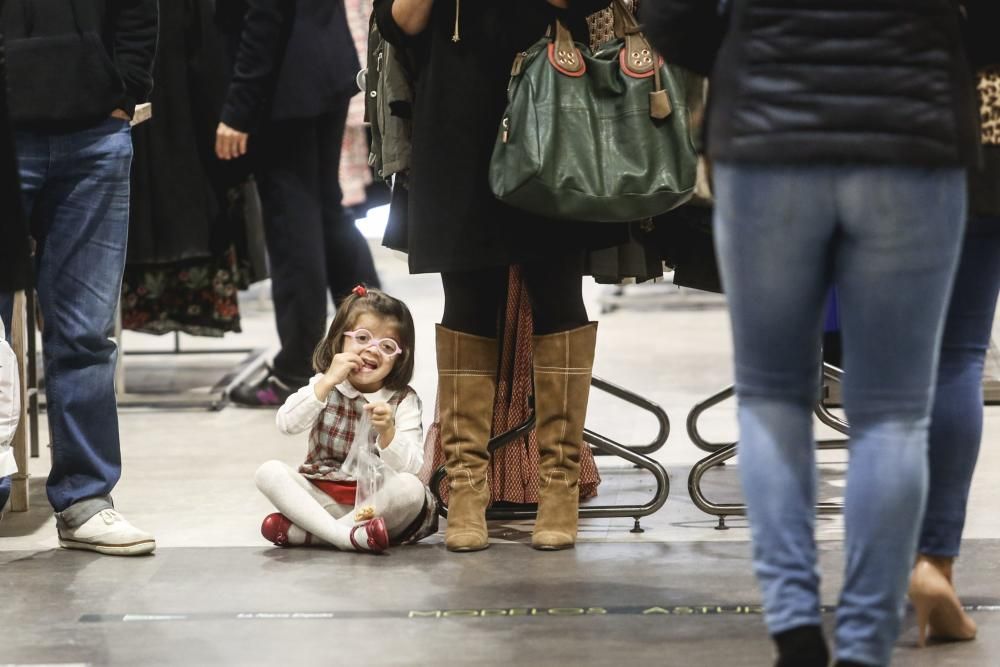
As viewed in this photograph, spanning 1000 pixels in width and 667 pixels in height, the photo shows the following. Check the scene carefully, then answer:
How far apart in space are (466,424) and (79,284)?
2.82ft

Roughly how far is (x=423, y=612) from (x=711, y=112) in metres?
1.19

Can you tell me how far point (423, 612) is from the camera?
305 centimetres

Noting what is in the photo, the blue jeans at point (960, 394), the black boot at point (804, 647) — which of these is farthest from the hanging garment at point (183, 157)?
the black boot at point (804, 647)

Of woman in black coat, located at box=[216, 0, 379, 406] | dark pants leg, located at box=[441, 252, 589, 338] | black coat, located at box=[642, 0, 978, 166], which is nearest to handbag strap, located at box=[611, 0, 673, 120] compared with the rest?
dark pants leg, located at box=[441, 252, 589, 338]

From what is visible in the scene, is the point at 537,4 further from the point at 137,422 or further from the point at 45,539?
the point at 137,422

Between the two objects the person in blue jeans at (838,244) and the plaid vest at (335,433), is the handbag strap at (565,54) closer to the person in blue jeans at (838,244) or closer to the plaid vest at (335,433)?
the plaid vest at (335,433)

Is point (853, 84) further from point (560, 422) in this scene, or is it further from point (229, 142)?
point (229, 142)

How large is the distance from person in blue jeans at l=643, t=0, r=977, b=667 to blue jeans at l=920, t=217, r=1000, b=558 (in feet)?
1.65

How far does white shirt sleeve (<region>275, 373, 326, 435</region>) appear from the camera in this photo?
3.56 meters

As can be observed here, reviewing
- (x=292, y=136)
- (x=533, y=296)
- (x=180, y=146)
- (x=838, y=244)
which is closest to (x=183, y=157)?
(x=180, y=146)

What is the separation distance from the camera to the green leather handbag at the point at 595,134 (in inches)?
129

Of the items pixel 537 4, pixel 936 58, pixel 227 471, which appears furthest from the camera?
pixel 227 471

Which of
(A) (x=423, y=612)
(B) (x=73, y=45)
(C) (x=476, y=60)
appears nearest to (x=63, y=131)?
(B) (x=73, y=45)

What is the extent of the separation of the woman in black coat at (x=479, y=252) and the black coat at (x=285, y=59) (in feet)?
5.51
